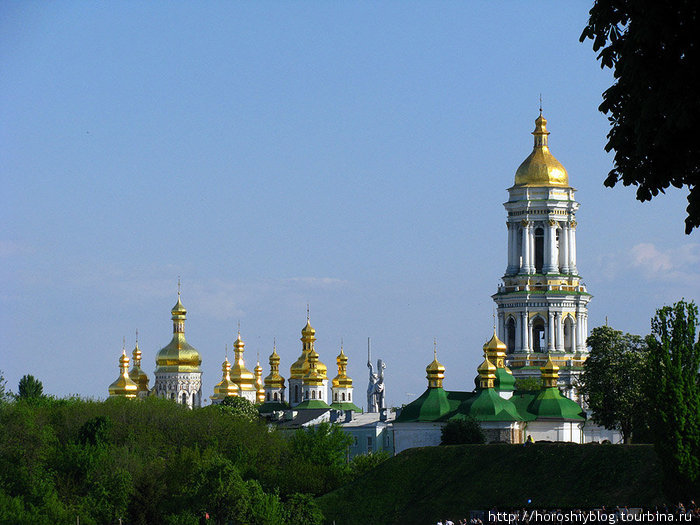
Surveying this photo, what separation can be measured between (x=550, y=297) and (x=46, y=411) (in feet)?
120

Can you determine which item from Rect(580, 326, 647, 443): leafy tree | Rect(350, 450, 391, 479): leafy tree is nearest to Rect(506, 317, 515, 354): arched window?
Rect(350, 450, 391, 479): leafy tree

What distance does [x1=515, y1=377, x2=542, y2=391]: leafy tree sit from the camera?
94.9m

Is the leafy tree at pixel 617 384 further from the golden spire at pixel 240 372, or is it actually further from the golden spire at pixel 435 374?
the golden spire at pixel 240 372

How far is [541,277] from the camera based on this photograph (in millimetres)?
100438

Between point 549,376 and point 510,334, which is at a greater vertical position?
point 510,334

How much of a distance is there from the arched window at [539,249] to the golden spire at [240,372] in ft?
125

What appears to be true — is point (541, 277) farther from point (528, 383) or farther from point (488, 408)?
point (488, 408)

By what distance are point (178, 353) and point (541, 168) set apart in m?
41.8

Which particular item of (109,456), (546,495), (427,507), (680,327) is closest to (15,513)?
(109,456)

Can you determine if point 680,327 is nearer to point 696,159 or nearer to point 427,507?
point 427,507

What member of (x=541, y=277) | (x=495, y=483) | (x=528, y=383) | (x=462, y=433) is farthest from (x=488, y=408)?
(x=541, y=277)

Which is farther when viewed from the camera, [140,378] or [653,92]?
[140,378]

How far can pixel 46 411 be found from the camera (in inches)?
3088

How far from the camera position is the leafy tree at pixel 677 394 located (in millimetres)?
49500
